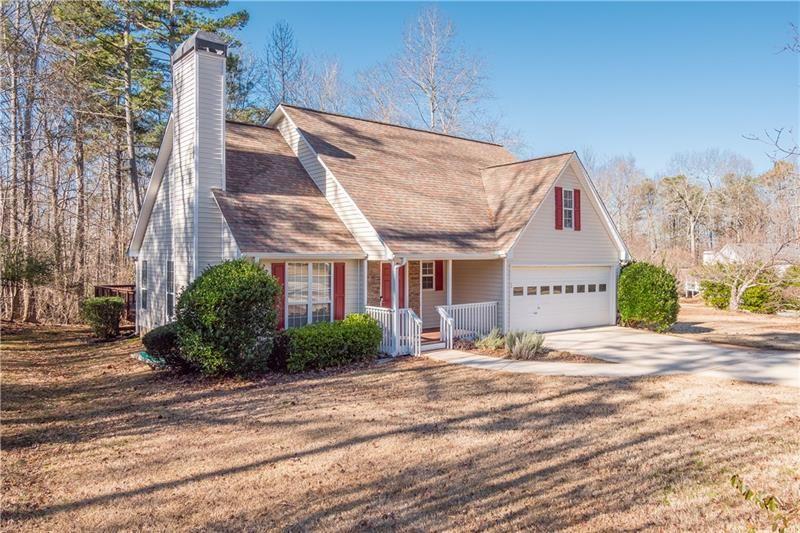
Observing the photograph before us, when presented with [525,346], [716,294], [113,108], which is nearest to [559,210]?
[525,346]

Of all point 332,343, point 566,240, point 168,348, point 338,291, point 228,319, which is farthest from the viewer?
point 566,240

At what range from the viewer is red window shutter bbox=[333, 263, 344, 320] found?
1348cm

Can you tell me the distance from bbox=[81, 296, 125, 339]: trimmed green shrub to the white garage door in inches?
486

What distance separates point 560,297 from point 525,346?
17.3 ft

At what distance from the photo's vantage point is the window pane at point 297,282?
1286 cm

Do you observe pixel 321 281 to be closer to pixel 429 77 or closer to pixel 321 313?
pixel 321 313

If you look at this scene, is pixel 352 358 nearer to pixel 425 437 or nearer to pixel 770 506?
pixel 425 437

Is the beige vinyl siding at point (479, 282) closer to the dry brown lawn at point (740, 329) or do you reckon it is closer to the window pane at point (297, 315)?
the window pane at point (297, 315)

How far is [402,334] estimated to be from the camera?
12930 mm

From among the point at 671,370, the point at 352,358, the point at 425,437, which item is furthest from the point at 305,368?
the point at 671,370

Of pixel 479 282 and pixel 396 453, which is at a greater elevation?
pixel 479 282

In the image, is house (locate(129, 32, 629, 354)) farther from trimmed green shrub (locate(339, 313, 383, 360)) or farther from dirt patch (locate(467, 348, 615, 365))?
dirt patch (locate(467, 348, 615, 365))

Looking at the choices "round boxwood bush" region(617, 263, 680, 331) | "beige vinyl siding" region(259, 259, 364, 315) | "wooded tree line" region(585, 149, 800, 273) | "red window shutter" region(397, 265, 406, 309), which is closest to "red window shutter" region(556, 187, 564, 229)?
"round boxwood bush" region(617, 263, 680, 331)

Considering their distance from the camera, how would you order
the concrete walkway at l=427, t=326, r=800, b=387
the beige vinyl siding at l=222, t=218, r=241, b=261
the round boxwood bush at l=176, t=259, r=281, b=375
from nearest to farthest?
1. the round boxwood bush at l=176, t=259, r=281, b=375
2. the concrete walkway at l=427, t=326, r=800, b=387
3. the beige vinyl siding at l=222, t=218, r=241, b=261
